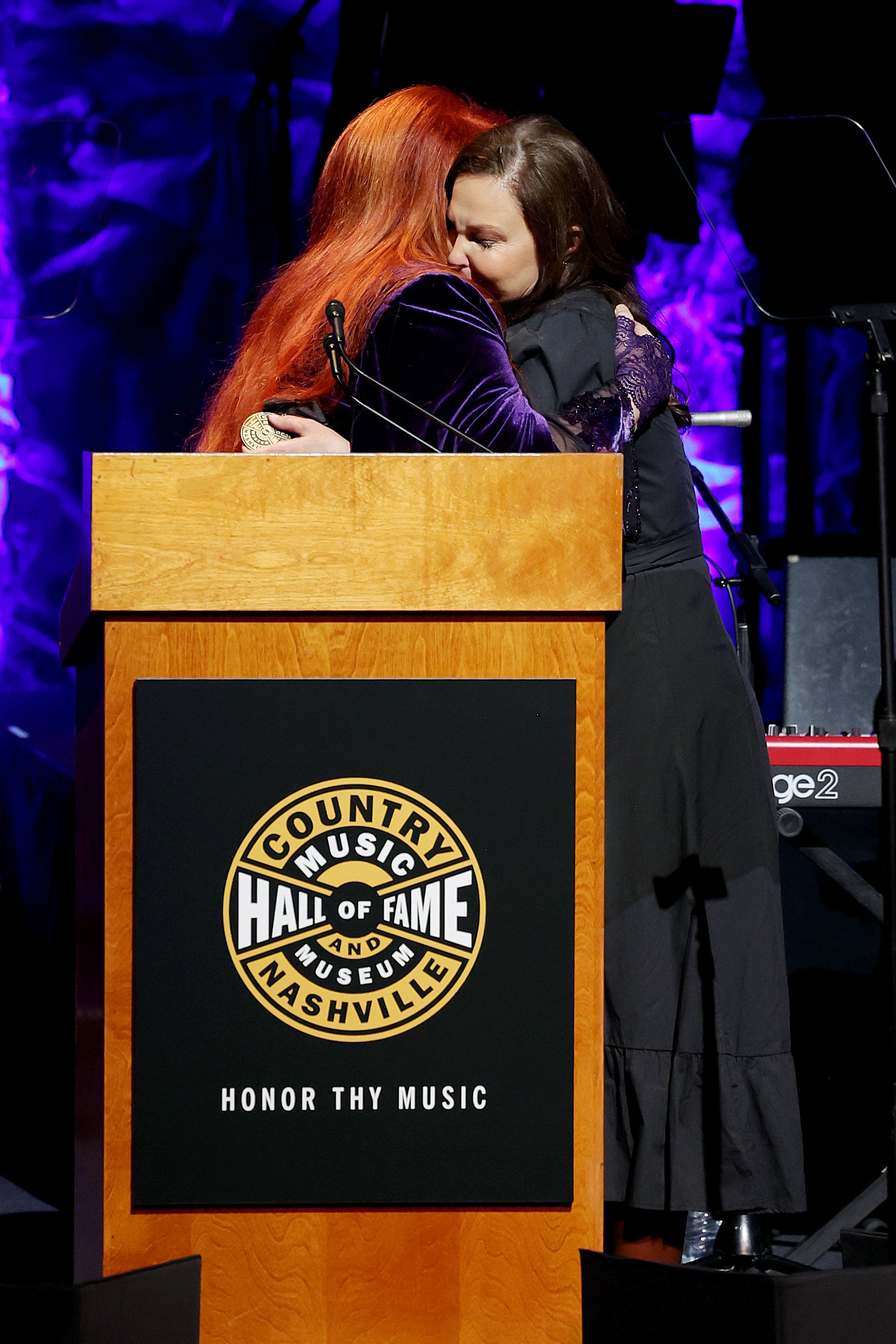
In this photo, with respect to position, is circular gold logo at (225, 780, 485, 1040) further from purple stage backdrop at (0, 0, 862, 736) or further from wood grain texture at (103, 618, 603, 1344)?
purple stage backdrop at (0, 0, 862, 736)

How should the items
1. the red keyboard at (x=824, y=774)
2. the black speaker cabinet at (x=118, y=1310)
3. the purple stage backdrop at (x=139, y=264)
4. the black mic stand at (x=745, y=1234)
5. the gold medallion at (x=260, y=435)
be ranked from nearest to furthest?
1. the black speaker cabinet at (x=118, y=1310)
2. the gold medallion at (x=260, y=435)
3. the black mic stand at (x=745, y=1234)
4. the red keyboard at (x=824, y=774)
5. the purple stage backdrop at (x=139, y=264)

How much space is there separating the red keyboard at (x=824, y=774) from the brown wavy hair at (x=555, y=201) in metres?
0.81

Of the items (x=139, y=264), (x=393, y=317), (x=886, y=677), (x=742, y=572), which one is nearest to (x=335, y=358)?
(x=393, y=317)

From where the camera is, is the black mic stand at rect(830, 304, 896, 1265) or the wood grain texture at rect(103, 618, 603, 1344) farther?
the black mic stand at rect(830, 304, 896, 1265)

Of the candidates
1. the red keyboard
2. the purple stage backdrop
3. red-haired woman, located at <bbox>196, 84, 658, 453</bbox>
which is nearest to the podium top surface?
red-haired woman, located at <bbox>196, 84, 658, 453</bbox>

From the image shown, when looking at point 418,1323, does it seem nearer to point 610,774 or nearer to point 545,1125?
point 545,1125

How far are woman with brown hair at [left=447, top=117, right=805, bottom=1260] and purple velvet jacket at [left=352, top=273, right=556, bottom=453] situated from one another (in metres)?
0.11

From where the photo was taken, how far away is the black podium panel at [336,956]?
42.6 inches

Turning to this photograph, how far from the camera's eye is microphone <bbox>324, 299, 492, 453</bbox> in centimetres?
131

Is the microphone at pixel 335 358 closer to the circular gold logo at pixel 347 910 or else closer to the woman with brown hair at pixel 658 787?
the woman with brown hair at pixel 658 787

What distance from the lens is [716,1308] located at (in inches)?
42.8

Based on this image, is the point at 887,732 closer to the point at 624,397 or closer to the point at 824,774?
the point at 624,397

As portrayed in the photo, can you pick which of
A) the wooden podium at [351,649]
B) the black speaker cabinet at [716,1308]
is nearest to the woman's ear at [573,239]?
the wooden podium at [351,649]

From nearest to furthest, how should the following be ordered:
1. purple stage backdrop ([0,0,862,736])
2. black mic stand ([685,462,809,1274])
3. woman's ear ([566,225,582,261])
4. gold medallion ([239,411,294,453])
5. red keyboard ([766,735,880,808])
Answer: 1. gold medallion ([239,411,294,453])
2. woman's ear ([566,225,582,261])
3. black mic stand ([685,462,809,1274])
4. red keyboard ([766,735,880,808])
5. purple stage backdrop ([0,0,862,736])
